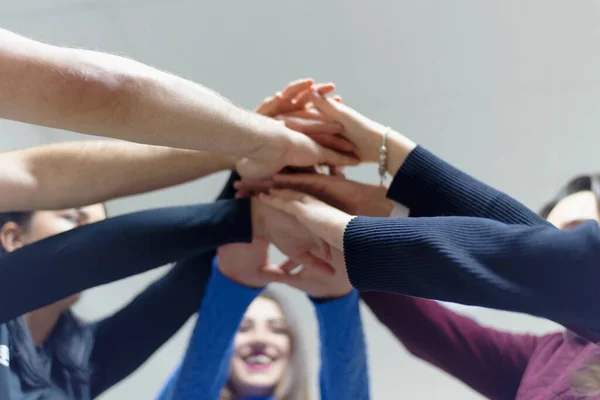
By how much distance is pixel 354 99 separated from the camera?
129 cm

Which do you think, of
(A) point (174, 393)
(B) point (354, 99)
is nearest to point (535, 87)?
(B) point (354, 99)

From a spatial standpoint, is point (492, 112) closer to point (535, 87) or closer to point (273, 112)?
point (535, 87)

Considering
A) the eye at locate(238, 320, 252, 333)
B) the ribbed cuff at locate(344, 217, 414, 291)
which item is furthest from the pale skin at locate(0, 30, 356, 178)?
the eye at locate(238, 320, 252, 333)

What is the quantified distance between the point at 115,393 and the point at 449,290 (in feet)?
4.89

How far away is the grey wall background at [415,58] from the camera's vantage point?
1.11 meters

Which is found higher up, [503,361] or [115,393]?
[503,361]

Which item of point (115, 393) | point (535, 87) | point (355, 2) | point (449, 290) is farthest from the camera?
point (115, 393)

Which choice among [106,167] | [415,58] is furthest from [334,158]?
[415,58]

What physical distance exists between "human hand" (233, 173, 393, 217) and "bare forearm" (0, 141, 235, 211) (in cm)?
10

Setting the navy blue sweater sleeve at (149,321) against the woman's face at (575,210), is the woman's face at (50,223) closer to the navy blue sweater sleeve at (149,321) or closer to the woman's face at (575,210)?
the navy blue sweater sleeve at (149,321)

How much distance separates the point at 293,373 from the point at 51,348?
1.81 ft

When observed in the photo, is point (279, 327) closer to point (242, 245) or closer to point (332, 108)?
point (242, 245)

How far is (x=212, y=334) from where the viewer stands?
89 centimetres

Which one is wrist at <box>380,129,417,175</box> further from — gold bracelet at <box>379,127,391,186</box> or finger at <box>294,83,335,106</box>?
finger at <box>294,83,335,106</box>
